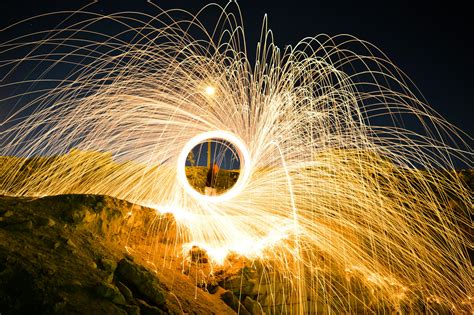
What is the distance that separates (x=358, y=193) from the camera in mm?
10992

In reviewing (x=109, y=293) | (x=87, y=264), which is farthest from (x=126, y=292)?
(x=87, y=264)

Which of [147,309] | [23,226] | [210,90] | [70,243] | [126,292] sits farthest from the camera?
[210,90]

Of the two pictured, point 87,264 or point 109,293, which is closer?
point 109,293

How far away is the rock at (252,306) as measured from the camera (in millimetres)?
6248

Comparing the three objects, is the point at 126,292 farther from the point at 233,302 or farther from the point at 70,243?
the point at 233,302

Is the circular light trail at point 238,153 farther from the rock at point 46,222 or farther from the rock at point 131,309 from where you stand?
the rock at point 131,309

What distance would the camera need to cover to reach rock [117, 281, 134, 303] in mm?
4289

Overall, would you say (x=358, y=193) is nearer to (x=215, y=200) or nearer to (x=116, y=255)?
(x=215, y=200)

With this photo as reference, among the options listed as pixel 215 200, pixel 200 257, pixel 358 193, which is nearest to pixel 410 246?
pixel 358 193

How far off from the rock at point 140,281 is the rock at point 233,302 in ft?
6.53

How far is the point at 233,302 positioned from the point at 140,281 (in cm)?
237

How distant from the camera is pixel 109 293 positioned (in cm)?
397

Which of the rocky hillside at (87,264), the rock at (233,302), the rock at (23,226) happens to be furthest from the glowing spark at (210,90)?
the rock at (23,226)

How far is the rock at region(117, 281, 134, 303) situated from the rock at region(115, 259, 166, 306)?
0.21 metres
